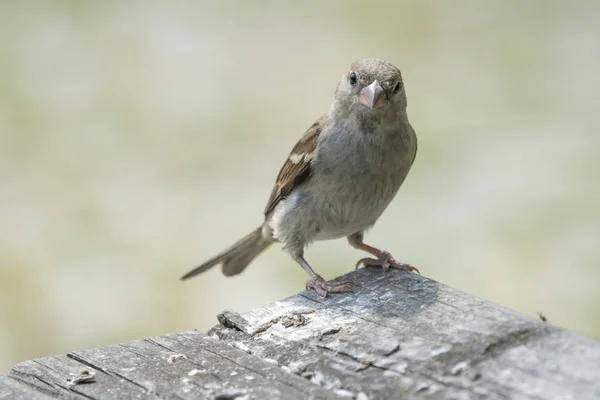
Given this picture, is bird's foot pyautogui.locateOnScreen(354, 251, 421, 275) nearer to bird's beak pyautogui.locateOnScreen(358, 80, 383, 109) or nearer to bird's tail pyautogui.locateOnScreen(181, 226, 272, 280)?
bird's beak pyautogui.locateOnScreen(358, 80, 383, 109)

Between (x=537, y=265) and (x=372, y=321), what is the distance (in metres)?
3.65

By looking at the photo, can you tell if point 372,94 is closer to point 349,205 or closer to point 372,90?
point 372,90

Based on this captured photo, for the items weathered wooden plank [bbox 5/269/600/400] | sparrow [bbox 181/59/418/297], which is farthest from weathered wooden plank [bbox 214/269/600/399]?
sparrow [bbox 181/59/418/297]

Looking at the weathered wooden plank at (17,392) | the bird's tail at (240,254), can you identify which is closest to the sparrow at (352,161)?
the bird's tail at (240,254)

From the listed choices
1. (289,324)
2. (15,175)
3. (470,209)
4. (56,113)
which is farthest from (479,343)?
(56,113)

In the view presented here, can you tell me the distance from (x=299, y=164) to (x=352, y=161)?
0.31 meters

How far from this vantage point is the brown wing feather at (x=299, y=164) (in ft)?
14.1

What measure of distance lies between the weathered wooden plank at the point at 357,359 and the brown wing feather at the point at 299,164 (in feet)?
3.96

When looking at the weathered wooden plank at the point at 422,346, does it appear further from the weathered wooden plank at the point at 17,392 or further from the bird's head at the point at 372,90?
the bird's head at the point at 372,90

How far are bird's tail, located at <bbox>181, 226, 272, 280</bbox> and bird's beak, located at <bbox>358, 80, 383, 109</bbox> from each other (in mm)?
1280

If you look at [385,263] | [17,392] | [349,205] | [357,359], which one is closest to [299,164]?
[349,205]

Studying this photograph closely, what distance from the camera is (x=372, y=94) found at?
3953 mm

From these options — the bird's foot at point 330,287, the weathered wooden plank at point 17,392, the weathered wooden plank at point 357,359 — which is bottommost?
the weathered wooden plank at point 17,392

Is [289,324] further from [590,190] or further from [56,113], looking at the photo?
[56,113]
